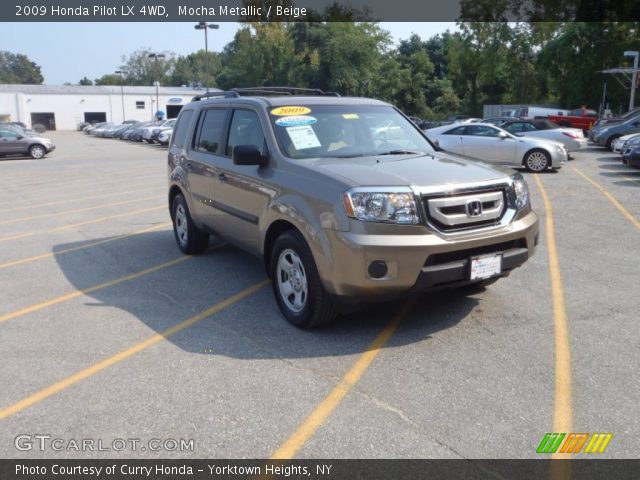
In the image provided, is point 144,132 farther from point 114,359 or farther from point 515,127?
point 114,359

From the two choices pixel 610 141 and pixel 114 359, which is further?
pixel 610 141

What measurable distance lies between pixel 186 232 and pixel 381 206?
3.82 meters

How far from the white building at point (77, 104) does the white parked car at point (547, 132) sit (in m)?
65.2

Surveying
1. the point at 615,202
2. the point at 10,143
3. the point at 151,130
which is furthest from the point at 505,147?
the point at 151,130

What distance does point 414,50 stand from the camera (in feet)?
257

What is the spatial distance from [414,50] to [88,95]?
44.3m

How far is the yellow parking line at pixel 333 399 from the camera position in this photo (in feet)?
10.6

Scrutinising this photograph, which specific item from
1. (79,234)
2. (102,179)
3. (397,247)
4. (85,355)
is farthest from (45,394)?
(102,179)

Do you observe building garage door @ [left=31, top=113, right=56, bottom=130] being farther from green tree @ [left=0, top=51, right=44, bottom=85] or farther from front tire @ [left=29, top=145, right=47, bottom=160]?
green tree @ [left=0, top=51, right=44, bottom=85]

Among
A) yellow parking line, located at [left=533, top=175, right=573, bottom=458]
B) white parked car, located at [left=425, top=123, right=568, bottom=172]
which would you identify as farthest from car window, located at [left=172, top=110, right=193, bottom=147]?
white parked car, located at [left=425, top=123, right=568, bottom=172]

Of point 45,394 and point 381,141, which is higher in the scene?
point 381,141

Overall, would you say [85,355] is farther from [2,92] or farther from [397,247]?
[2,92]

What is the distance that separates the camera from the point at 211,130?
21.8 ft

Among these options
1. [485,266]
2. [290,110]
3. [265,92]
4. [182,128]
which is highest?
[265,92]
